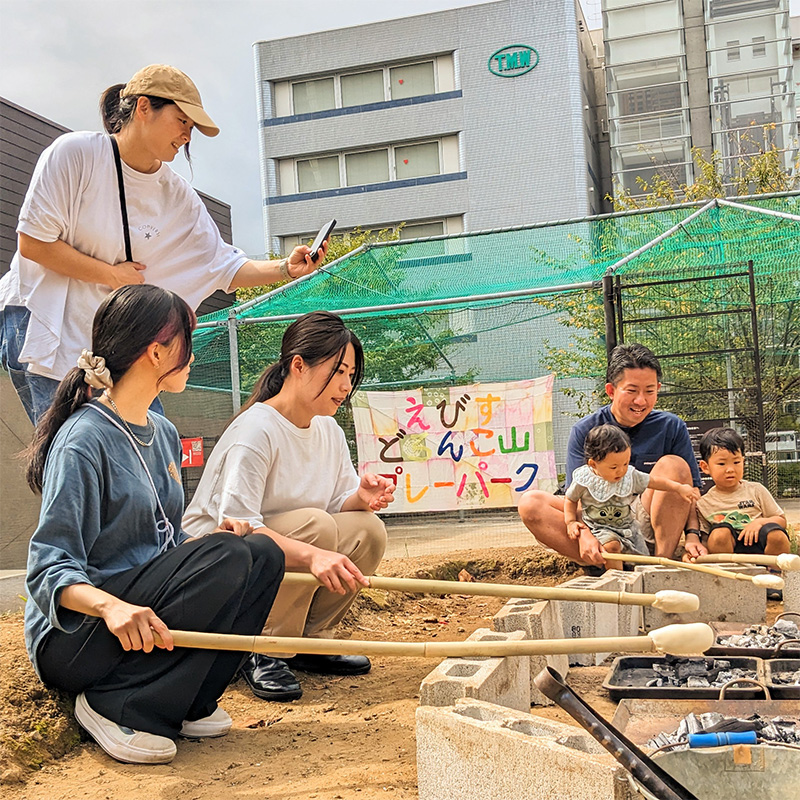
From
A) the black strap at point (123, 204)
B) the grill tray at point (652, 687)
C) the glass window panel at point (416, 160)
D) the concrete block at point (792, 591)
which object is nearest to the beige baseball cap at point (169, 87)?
the black strap at point (123, 204)

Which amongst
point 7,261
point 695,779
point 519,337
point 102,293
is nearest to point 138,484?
point 102,293

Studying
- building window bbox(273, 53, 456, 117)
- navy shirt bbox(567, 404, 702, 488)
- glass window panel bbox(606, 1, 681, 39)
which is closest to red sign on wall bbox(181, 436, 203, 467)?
navy shirt bbox(567, 404, 702, 488)

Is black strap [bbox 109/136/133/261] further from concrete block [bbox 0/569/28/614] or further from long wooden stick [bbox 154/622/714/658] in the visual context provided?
concrete block [bbox 0/569/28/614]

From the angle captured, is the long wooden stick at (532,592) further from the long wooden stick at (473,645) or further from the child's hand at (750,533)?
the child's hand at (750,533)

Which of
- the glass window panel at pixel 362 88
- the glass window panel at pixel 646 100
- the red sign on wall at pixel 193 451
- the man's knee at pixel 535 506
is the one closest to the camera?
the man's knee at pixel 535 506

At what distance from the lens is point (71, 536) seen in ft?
7.68

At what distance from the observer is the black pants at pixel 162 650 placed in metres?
2.43

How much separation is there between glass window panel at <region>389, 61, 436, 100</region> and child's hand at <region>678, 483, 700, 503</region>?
20311 mm

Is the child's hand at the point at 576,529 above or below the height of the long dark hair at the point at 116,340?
below

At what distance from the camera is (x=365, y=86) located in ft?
77.7

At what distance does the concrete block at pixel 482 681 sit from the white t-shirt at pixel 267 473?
88 centimetres

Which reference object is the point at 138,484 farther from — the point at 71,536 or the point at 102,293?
the point at 102,293

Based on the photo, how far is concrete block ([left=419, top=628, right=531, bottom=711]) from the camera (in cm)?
227

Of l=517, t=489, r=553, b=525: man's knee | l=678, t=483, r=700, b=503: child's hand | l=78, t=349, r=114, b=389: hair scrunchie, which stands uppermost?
l=78, t=349, r=114, b=389: hair scrunchie
